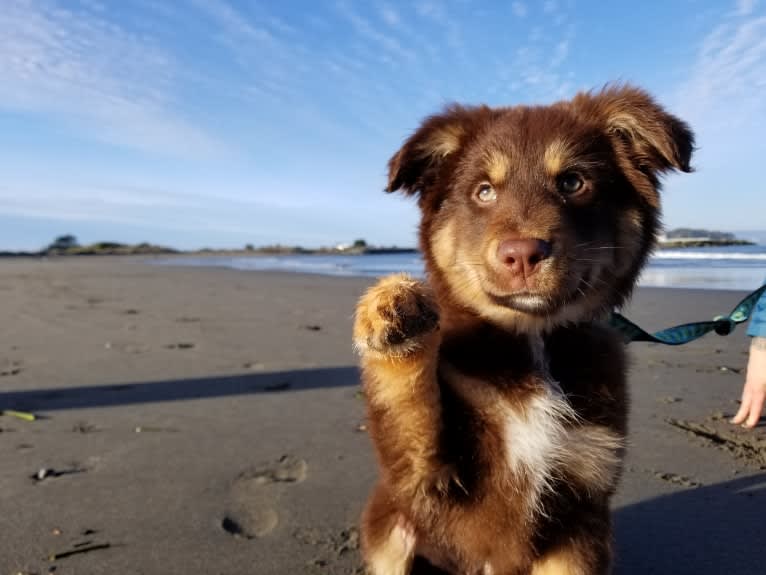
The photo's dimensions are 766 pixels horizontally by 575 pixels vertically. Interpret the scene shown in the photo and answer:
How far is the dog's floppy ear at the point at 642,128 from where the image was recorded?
7.64 feet

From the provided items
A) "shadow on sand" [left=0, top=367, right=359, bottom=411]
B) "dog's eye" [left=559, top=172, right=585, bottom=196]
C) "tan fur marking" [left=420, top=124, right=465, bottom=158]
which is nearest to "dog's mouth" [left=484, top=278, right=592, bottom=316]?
"dog's eye" [left=559, top=172, right=585, bottom=196]

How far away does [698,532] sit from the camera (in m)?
2.62

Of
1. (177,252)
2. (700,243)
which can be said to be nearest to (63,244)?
(177,252)

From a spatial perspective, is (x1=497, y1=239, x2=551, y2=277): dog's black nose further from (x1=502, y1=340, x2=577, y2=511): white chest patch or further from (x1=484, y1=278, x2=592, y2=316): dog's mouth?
(x1=502, y1=340, x2=577, y2=511): white chest patch

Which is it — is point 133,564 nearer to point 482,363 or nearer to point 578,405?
point 482,363

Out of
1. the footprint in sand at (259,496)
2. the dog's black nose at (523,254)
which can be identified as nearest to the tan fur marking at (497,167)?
the dog's black nose at (523,254)

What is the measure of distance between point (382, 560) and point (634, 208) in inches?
68.5

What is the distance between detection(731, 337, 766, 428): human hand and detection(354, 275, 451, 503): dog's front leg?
273 cm

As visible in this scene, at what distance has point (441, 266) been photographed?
2465 mm

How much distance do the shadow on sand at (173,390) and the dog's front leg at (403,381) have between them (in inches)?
114

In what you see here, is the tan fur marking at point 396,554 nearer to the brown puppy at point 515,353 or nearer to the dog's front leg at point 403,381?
the brown puppy at point 515,353

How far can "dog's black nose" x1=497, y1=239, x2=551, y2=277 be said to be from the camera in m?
2.00

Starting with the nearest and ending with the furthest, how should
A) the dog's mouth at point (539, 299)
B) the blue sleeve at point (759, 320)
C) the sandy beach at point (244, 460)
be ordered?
the dog's mouth at point (539, 299)
the sandy beach at point (244, 460)
the blue sleeve at point (759, 320)

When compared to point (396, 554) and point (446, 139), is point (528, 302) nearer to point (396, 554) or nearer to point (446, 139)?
point (446, 139)
